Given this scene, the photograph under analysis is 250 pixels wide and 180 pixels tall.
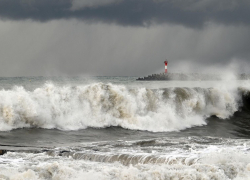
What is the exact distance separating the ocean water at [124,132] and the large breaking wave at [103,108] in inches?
1.8

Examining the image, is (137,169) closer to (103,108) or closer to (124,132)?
(124,132)

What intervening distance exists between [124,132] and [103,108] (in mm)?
2917

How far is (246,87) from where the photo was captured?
28.5 metres

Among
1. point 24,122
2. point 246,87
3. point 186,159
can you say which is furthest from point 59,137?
point 246,87

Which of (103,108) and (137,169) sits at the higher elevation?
(103,108)

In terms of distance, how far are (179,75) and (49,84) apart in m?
54.3

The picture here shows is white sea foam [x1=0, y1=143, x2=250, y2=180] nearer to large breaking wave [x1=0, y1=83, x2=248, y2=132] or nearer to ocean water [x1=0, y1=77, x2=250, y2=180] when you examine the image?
ocean water [x1=0, y1=77, x2=250, y2=180]

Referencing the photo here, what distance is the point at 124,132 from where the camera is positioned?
18.2 meters

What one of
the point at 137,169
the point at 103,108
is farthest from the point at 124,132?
the point at 137,169

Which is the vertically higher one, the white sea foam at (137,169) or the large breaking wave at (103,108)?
the large breaking wave at (103,108)

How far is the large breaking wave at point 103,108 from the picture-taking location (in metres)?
18.1

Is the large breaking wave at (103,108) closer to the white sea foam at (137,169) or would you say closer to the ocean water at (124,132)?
the ocean water at (124,132)

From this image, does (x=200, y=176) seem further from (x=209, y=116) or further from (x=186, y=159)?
(x=209, y=116)

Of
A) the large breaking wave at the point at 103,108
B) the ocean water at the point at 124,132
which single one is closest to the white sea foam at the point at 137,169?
the ocean water at the point at 124,132
